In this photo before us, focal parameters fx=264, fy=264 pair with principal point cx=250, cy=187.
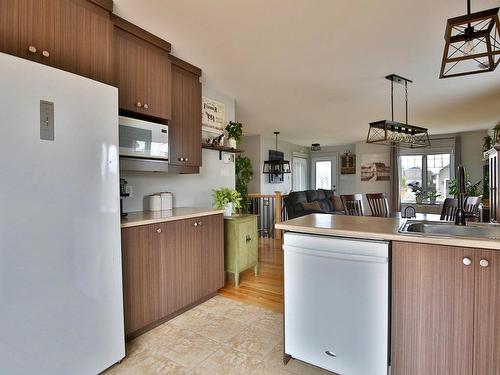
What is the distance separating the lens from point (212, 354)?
73.1 inches

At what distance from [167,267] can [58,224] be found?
1005 mm

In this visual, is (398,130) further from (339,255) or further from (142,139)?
(142,139)

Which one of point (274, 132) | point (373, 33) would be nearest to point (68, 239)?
point (373, 33)

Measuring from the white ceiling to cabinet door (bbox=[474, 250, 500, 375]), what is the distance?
171 centimetres

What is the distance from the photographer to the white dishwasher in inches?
56.1

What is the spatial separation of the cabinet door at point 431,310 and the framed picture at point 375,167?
7050mm

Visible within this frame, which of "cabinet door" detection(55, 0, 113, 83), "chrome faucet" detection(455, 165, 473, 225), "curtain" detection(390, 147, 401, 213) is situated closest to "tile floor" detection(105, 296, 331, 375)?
"chrome faucet" detection(455, 165, 473, 225)

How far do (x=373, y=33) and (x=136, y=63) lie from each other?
1.96 meters

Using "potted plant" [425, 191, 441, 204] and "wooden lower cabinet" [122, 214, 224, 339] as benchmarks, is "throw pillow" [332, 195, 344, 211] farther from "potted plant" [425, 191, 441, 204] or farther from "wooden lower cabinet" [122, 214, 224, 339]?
"wooden lower cabinet" [122, 214, 224, 339]

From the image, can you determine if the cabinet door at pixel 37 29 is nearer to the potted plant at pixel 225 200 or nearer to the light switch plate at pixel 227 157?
the potted plant at pixel 225 200

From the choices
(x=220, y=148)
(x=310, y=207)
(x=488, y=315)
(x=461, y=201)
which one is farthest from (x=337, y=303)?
(x=310, y=207)

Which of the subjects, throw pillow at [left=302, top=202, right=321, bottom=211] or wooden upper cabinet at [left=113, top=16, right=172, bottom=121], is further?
throw pillow at [left=302, top=202, right=321, bottom=211]

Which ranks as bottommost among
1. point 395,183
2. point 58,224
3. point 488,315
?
point 488,315

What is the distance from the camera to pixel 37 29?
1.50m
